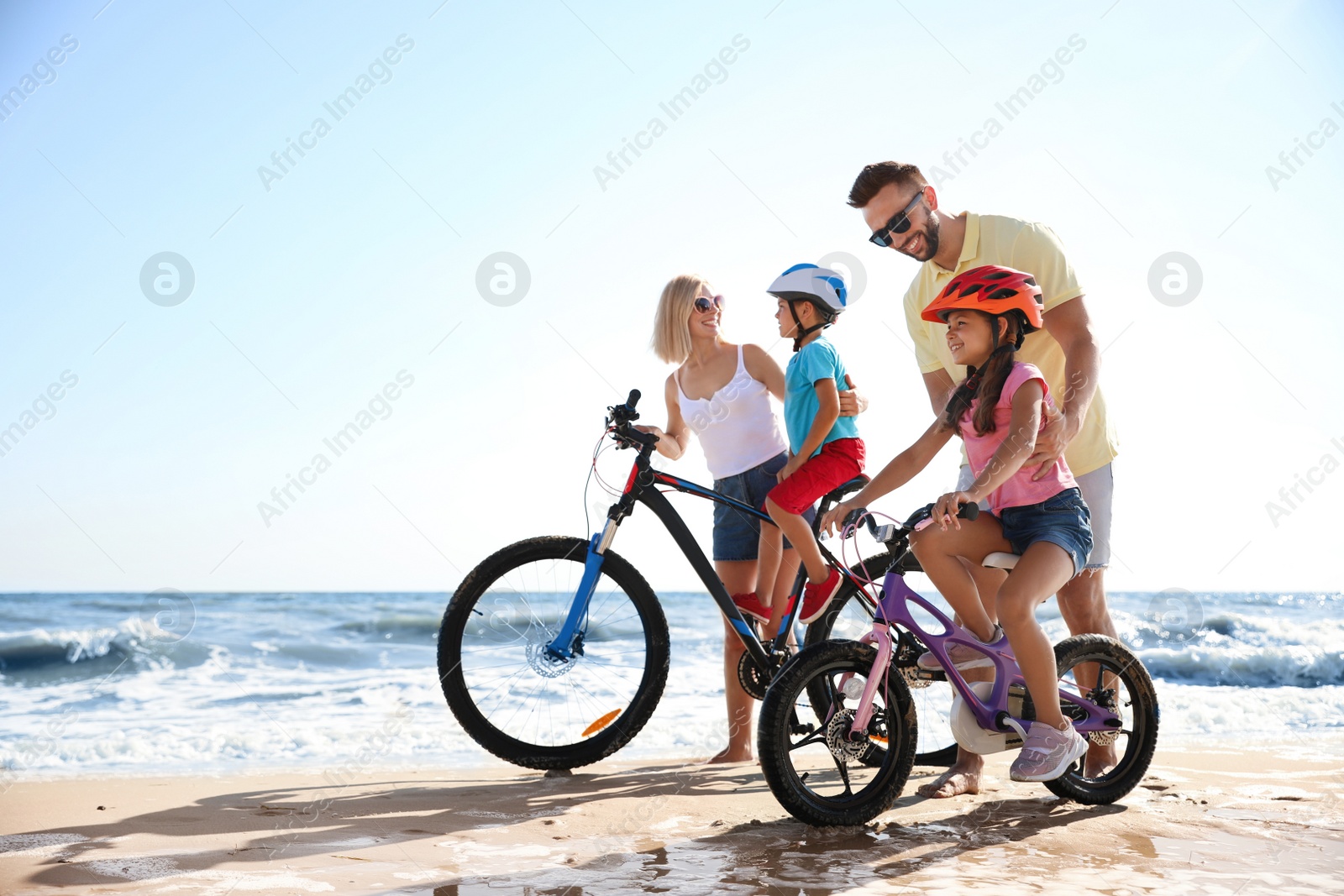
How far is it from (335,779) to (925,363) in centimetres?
277

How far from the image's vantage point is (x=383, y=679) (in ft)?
29.5

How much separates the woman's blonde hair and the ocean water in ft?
6.22

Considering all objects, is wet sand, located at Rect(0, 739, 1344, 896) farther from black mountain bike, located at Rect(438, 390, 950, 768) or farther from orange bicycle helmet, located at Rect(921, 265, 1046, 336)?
orange bicycle helmet, located at Rect(921, 265, 1046, 336)

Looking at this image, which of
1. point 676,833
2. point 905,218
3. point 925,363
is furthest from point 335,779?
point 905,218

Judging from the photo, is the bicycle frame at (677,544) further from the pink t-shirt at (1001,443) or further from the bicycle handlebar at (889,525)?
the pink t-shirt at (1001,443)

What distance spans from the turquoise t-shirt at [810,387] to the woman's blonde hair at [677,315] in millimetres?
543

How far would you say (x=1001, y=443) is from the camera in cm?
271

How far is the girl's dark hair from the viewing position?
2.76 m

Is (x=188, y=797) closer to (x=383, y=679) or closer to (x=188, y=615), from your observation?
(x=383, y=679)

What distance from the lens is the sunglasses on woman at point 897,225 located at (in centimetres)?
326

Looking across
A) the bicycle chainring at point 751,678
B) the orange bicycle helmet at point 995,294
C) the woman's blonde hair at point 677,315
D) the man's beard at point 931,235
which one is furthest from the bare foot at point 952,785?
the woman's blonde hair at point 677,315

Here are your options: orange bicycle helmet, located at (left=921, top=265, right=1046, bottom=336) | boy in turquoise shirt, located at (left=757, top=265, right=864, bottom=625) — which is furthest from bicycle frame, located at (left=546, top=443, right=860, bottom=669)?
orange bicycle helmet, located at (left=921, top=265, right=1046, bottom=336)

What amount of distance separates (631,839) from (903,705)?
0.88 meters

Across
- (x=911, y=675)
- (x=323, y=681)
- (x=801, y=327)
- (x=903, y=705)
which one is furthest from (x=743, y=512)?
(x=323, y=681)
